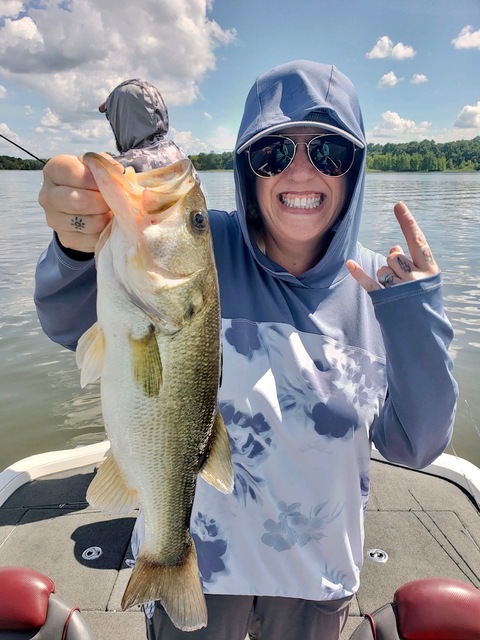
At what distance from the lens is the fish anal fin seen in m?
1.34

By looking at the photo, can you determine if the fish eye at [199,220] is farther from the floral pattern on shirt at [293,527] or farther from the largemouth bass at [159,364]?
the floral pattern on shirt at [293,527]

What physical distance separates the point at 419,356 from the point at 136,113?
9.04 ft

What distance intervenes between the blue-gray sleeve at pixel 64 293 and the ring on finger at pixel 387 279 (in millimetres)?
896

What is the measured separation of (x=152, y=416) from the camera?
4.58 ft

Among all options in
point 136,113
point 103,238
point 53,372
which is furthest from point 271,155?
point 53,372

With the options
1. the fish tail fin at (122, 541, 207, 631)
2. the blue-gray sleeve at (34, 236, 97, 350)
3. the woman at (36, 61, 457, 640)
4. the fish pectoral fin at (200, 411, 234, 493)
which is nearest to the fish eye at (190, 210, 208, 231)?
the blue-gray sleeve at (34, 236, 97, 350)

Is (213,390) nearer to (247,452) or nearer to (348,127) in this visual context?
(247,452)

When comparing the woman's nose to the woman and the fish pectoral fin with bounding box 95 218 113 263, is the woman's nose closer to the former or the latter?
the woman

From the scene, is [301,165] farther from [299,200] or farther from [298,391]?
[298,391]

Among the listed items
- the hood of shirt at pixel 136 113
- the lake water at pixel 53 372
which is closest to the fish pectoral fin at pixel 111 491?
the lake water at pixel 53 372

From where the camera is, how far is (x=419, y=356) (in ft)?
5.07

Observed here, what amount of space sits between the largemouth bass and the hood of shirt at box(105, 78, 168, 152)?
2389mm

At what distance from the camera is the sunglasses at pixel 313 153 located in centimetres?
178

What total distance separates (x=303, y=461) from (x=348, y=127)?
3.93 ft
